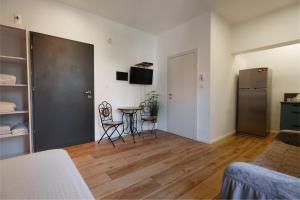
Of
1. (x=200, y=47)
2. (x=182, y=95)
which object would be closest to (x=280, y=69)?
(x=200, y=47)

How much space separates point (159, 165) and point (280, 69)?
4310mm

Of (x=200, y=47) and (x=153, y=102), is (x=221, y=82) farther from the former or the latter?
(x=153, y=102)

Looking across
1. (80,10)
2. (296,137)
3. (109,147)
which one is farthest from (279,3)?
(109,147)

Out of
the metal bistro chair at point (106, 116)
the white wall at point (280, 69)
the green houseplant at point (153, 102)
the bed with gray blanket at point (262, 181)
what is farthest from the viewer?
the green houseplant at point (153, 102)

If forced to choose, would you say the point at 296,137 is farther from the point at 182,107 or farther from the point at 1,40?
the point at 1,40

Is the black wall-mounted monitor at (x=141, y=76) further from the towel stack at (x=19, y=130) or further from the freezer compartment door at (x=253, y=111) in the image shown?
the freezer compartment door at (x=253, y=111)

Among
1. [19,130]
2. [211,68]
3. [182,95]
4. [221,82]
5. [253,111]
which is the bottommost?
[19,130]

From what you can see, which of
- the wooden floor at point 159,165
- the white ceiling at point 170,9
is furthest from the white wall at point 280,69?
the white ceiling at point 170,9

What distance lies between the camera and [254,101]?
3.82 meters

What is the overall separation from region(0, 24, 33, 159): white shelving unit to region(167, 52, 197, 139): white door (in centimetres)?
307

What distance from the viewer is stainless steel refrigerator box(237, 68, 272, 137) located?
3656 mm

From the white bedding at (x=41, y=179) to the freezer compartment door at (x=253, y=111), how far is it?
4.27 m

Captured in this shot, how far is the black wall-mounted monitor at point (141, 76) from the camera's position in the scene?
383cm

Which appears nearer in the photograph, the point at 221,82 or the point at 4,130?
the point at 4,130
